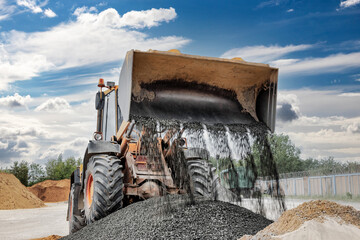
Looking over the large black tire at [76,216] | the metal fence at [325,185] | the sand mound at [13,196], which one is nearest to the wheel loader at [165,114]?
the large black tire at [76,216]

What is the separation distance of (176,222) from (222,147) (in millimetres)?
1327

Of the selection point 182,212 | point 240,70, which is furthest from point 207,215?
point 240,70

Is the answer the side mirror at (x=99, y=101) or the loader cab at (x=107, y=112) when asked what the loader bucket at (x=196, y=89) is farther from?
the side mirror at (x=99, y=101)

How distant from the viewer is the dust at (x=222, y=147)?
17.3 feet

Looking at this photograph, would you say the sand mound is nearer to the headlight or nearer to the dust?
the headlight

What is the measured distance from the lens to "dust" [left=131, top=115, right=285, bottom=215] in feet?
17.3

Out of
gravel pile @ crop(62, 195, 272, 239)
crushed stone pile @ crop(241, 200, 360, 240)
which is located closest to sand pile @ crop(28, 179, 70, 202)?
gravel pile @ crop(62, 195, 272, 239)

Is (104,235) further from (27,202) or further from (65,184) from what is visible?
(65,184)

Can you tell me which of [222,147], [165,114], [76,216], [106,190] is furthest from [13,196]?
[222,147]

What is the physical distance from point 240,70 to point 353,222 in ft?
9.27

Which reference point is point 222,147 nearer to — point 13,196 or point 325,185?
point 325,185

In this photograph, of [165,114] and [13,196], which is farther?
[13,196]

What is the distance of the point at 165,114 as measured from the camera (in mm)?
5531

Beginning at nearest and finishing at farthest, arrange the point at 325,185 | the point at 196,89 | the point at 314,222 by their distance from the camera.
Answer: the point at 314,222 < the point at 196,89 < the point at 325,185
